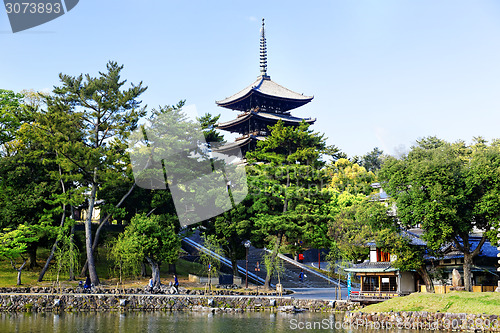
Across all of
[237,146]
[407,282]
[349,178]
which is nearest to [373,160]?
[349,178]

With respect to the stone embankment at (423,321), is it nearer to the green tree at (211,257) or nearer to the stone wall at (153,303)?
the stone wall at (153,303)

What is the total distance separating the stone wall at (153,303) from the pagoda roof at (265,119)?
104 ft

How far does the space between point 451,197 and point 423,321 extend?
8.63 metres

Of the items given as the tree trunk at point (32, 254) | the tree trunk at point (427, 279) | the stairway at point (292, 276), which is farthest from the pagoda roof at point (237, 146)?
the tree trunk at point (427, 279)

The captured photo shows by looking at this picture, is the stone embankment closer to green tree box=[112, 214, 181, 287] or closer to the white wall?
the white wall

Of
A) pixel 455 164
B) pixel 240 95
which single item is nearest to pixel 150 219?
pixel 455 164

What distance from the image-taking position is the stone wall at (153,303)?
32.8 meters

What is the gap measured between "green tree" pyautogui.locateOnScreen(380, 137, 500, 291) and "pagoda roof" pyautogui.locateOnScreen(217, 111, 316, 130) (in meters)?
30.4

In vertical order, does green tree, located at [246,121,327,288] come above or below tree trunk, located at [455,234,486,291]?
above

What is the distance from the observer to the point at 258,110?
66.5 metres

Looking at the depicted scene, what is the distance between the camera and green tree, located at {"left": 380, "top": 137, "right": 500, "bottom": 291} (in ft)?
102

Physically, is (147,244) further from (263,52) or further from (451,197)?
(263,52)

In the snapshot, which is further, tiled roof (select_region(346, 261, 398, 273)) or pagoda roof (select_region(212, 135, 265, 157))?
pagoda roof (select_region(212, 135, 265, 157))

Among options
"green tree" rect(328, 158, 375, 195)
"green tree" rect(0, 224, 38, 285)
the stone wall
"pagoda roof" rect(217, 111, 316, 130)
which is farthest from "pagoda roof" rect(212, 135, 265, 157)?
the stone wall
